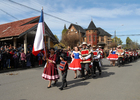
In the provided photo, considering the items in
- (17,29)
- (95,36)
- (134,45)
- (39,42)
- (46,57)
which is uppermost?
(95,36)

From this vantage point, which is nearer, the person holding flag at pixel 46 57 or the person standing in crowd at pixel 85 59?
the person holding flag at pixel 46 57

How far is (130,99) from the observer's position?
4.56 m

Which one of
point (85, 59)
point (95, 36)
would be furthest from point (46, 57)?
point (95, 36)

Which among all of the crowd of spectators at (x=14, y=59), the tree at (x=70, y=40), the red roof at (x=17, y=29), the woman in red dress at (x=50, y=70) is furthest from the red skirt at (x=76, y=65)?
the tree at (x=70, y=40)

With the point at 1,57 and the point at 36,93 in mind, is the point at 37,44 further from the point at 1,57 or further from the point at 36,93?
the point at 1,57

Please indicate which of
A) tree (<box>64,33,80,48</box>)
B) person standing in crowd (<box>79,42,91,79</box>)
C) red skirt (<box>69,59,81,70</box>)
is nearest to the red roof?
red skirt (<box>69,59,81,70</box>)

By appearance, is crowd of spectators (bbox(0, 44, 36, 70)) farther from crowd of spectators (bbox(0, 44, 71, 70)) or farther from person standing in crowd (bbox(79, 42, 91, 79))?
person standing in crowd (bbox(79, 42, 91, 79))

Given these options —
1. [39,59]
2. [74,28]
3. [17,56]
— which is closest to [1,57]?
Answer: [17,56]

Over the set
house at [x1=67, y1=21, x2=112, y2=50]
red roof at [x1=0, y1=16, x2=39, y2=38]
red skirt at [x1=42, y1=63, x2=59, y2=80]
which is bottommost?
red skirt at [x1=42, y1=63, x2=59, y2=80]

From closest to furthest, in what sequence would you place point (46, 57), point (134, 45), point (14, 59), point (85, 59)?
point (46, 57) → point (85, 59) → point (14, 59) → point (134, 45)

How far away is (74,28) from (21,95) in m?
56.1

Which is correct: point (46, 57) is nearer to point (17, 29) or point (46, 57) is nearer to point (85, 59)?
point (85, 59)

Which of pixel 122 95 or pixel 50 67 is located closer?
pixel 122 95

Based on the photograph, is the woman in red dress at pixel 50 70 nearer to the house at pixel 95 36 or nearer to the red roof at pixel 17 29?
the red roof at pixel 17 29
